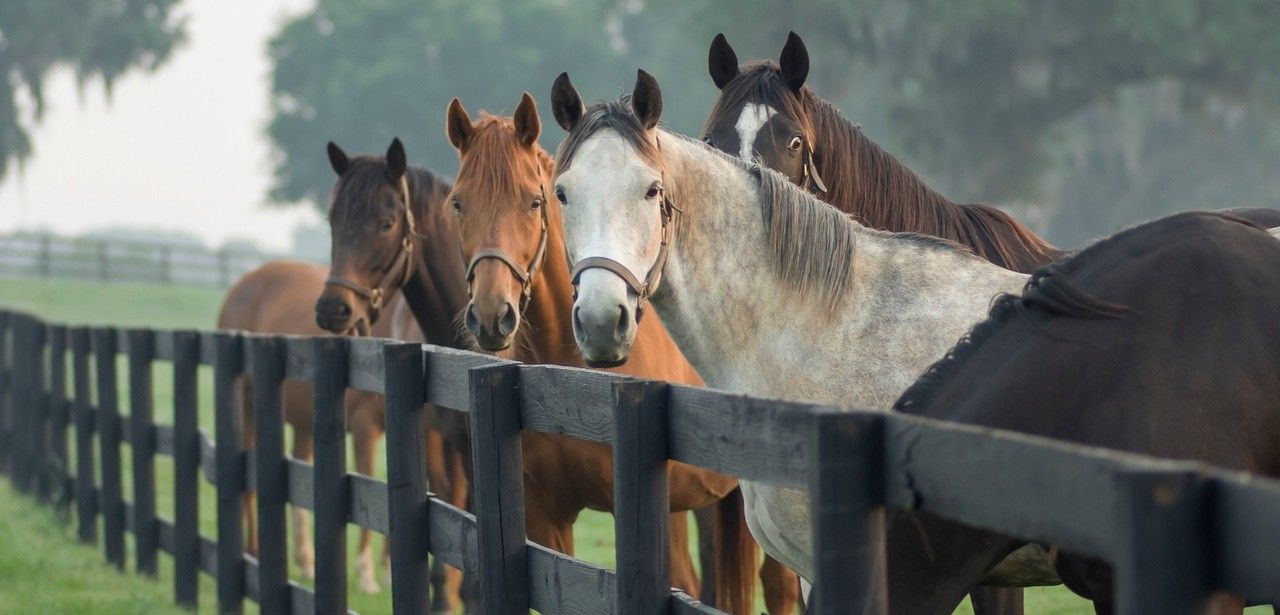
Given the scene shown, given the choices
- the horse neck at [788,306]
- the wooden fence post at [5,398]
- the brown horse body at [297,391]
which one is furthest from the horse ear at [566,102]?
the wooden fence post at [5,398]

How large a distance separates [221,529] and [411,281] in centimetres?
141

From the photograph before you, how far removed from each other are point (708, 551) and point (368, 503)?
178 centimetres

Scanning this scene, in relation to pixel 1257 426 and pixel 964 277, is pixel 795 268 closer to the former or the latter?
pixel 964 277

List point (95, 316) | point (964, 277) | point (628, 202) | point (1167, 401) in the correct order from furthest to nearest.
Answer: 1. point (95, 316)
2. point (964, 277)
3. point (628, 202)
4. point (1167, 401)

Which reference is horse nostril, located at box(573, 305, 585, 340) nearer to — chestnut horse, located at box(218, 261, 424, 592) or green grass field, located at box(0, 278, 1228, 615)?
chestnut horse, located at box(218, 261, 424, 592)

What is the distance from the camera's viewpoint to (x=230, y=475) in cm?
650

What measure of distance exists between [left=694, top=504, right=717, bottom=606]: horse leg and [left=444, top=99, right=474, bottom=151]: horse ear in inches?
68.8

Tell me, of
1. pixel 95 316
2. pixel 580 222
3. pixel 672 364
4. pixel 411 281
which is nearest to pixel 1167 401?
pixel 580 222

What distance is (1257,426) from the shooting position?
2783 millimetres

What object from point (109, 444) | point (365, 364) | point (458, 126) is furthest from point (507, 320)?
point (109, 444)

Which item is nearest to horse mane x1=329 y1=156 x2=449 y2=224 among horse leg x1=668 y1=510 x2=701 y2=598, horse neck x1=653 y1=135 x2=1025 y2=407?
horse leg x1=668 y1=510 x2=701 y2=598

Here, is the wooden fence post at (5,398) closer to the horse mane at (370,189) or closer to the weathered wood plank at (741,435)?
the horse mane at (370,189)

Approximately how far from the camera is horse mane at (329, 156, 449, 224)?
668 cm

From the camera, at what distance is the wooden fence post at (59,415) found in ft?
32.6
